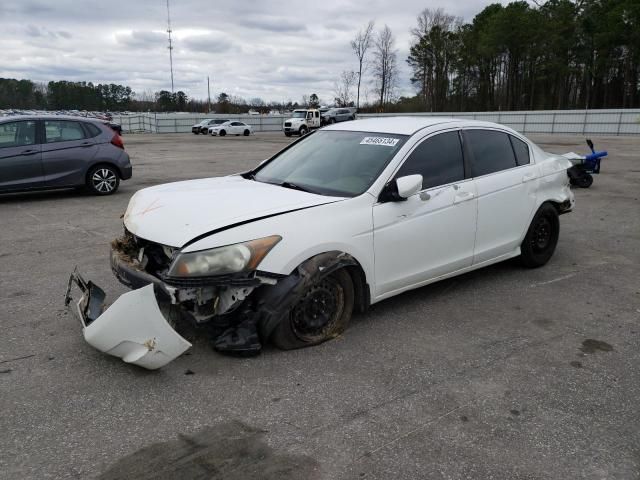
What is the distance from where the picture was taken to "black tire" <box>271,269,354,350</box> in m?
3.77

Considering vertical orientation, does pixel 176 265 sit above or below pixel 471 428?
above

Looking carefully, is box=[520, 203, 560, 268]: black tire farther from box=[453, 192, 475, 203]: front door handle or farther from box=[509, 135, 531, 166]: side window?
box=[453, 192, 475, 203]: front door handle

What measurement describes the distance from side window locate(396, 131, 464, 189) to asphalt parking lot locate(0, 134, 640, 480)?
111cm

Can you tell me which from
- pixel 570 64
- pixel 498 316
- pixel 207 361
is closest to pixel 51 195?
pixel 207 361

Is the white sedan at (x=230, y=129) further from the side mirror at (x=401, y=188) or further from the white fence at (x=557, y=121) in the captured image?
the side mirror at (x=401, y=188)

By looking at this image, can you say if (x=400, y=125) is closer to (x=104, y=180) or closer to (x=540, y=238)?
(x=540, y=238)

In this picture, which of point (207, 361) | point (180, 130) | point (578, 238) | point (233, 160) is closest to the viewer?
point (207, 361)

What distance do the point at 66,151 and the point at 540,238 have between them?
8.37 meters

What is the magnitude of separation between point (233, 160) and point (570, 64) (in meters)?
52.7

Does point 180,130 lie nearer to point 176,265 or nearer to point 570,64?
point 570,64

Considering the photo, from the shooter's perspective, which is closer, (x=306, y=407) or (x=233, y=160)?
(x=306, y=407)

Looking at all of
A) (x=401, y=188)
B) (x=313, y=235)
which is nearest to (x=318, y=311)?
(x=313, y=235)

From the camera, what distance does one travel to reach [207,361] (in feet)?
12.1

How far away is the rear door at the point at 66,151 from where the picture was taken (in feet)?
32.9
